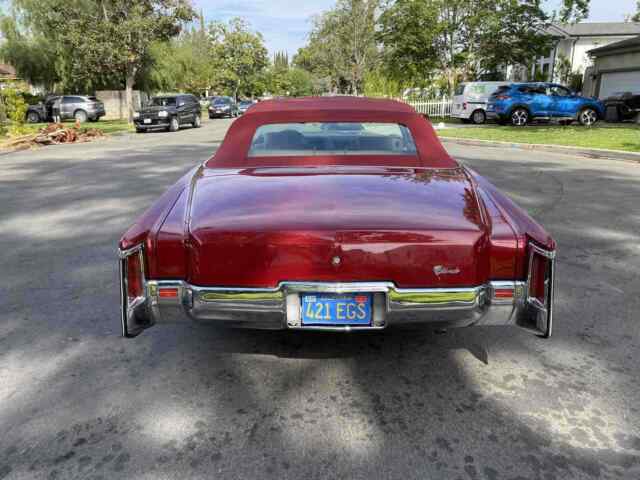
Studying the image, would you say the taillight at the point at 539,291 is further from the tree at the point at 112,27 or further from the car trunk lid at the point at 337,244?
the tree at the point at 112,27

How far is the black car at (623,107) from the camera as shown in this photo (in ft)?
71.2

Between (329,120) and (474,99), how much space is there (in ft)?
72.6

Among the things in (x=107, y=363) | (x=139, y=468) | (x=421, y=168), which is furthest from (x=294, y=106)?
(x=139, y=468)

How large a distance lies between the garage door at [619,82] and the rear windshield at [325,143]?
89.5ft

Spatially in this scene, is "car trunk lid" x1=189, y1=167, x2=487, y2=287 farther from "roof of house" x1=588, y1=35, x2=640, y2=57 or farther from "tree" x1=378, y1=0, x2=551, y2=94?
"tree" x1=378, y1=0, x2=551, y2=94

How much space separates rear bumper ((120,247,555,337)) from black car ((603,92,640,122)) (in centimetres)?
2285

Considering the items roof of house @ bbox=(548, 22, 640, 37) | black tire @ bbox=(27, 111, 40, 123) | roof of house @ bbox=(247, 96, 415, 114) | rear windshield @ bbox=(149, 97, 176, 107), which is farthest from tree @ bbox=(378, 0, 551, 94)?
roof of house @ bbox=(247, 96, 415, 114)

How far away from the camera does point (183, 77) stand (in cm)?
4391

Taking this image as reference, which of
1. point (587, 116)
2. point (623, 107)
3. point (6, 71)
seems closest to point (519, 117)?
point (587, 116)

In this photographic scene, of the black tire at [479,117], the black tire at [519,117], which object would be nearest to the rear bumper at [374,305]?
the black tire at [519,117]

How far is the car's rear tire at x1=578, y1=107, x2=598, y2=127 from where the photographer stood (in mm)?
21250

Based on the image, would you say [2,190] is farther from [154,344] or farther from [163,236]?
[163,236]

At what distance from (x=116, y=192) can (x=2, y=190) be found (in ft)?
6.82

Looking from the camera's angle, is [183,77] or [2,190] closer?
[2,190]
